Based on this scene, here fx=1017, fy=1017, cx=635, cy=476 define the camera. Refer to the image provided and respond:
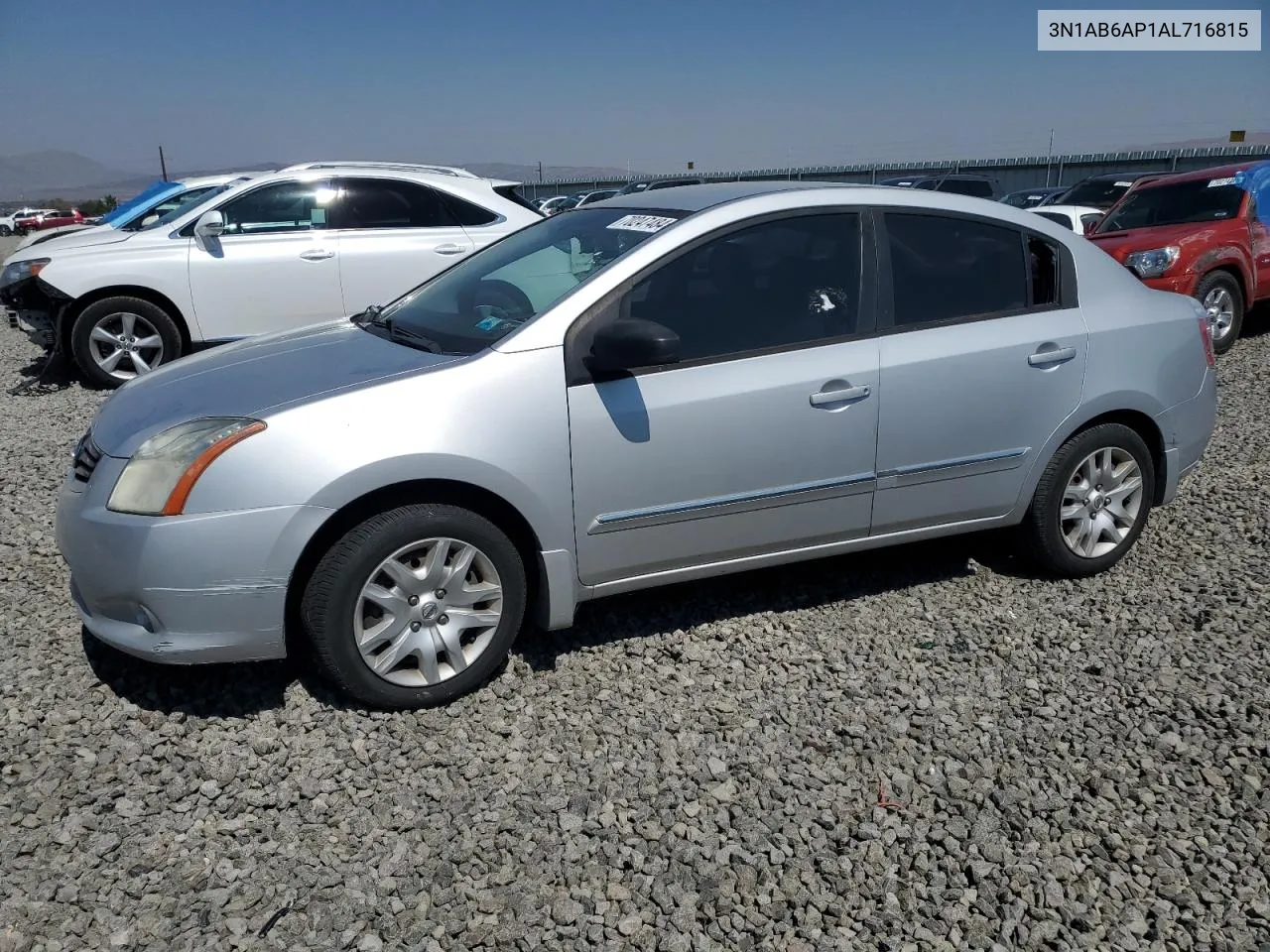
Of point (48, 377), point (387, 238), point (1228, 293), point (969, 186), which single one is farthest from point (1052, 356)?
point (969, 186)

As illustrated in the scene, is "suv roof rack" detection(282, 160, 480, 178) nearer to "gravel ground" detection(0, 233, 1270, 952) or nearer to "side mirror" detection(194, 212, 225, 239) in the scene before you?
"side mirror" detection(194, 212, 225, 239)

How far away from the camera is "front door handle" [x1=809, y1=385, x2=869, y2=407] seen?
3732mm

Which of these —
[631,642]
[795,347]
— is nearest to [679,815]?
[631,642]

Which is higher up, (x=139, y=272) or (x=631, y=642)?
(x=139, y=272)

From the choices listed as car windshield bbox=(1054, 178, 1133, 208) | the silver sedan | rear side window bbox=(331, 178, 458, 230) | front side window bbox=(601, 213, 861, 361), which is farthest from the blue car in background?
car windshield bbox=(1054, 178, 1133, 208)

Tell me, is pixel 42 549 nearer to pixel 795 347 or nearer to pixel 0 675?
pixel 0 675

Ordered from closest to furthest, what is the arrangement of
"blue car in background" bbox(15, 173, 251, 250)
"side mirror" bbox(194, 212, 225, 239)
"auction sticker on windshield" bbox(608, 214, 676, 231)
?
"auction sticker on windshield" bbox(608, 214, 676, 231)
"side mirror" bbox(194, 212, 225, 239)
"blue car in background" bbox(15, 173, 251, 250)

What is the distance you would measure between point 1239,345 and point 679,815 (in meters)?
9.77

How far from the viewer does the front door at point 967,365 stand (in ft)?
12.9

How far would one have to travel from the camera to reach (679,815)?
9.73ft

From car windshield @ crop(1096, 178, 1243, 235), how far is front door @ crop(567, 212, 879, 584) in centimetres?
797

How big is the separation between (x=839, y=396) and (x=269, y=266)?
619 cm

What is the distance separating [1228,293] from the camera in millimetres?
9719

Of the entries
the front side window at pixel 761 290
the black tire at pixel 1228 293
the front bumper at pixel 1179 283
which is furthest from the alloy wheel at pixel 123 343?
the black tire at pixel 1228 293
